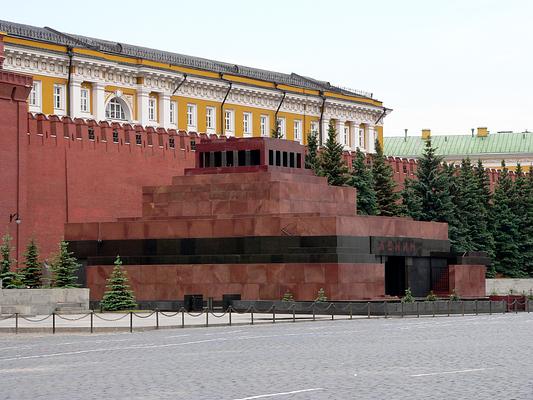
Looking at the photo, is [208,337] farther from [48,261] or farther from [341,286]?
[48,261]

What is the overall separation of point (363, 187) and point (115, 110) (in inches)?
543

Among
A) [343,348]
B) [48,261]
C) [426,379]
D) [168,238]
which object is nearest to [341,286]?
[168,238]

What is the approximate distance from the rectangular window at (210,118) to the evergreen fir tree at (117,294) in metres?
28.7

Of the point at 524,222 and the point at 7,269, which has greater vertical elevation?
the point at 524,222

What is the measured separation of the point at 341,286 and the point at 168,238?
6.11 m

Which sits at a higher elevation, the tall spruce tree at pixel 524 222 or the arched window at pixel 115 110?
the arched window at pixel 115 110

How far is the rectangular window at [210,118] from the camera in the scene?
6812cm

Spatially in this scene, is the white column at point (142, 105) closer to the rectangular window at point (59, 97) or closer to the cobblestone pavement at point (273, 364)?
the rectangular window at point (59, 97)

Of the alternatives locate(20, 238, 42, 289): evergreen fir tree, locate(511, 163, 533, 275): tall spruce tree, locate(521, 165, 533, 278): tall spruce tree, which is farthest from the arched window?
locate(20, 238, 42, 289): evergreen fir tree

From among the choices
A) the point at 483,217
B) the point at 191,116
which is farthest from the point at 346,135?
the point at 483,217

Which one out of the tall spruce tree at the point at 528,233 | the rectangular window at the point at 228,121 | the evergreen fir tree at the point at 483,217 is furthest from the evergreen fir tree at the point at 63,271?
the rectangular window at the point at 228,121

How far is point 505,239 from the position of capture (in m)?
62.5

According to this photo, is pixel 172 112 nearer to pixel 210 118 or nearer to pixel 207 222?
pixel 210 118

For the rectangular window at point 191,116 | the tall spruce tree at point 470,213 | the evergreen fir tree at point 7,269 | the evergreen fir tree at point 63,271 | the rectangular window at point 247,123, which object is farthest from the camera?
the rectangular window at point 247,123
